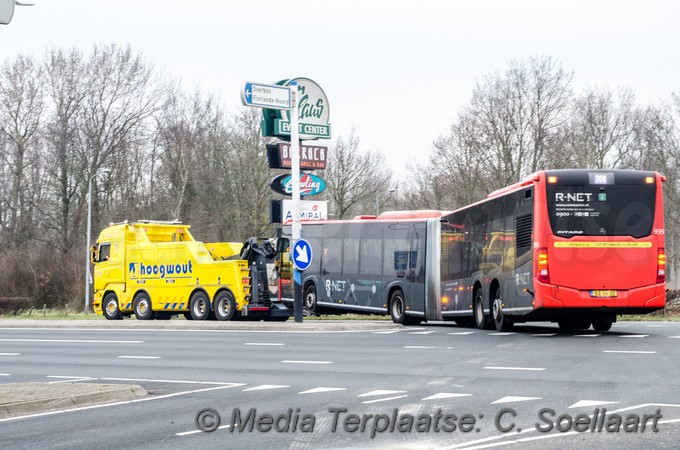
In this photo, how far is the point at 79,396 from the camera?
41.7 ft

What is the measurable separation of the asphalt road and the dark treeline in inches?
1433

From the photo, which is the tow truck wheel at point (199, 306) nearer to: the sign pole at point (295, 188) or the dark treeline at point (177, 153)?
the sign pole at point (295, 188)

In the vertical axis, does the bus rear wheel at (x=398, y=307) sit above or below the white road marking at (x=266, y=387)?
above

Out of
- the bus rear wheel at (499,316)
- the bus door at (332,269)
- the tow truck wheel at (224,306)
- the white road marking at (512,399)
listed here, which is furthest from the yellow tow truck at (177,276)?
the white road marking at (512,399)

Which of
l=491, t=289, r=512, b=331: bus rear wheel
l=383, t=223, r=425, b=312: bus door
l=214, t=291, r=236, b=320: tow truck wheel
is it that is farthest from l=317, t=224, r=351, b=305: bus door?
l=491, t=289, r=512, b=331: bus rear wheel

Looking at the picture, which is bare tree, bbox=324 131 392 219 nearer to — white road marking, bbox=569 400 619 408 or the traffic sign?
the traffic sign

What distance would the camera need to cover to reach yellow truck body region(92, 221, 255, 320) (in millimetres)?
34062

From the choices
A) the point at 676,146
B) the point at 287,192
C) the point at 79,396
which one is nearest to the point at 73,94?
the point at 287,192

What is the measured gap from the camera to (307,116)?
39.2 m

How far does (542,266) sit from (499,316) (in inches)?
130

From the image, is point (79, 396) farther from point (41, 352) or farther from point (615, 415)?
point (41, 352)

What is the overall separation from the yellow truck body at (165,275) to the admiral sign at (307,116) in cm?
426

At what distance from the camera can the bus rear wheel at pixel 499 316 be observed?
976 inches

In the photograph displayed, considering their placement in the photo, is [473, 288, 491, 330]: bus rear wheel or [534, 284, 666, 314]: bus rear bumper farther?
[473, 288, 491, 330]: bus rear wheel
